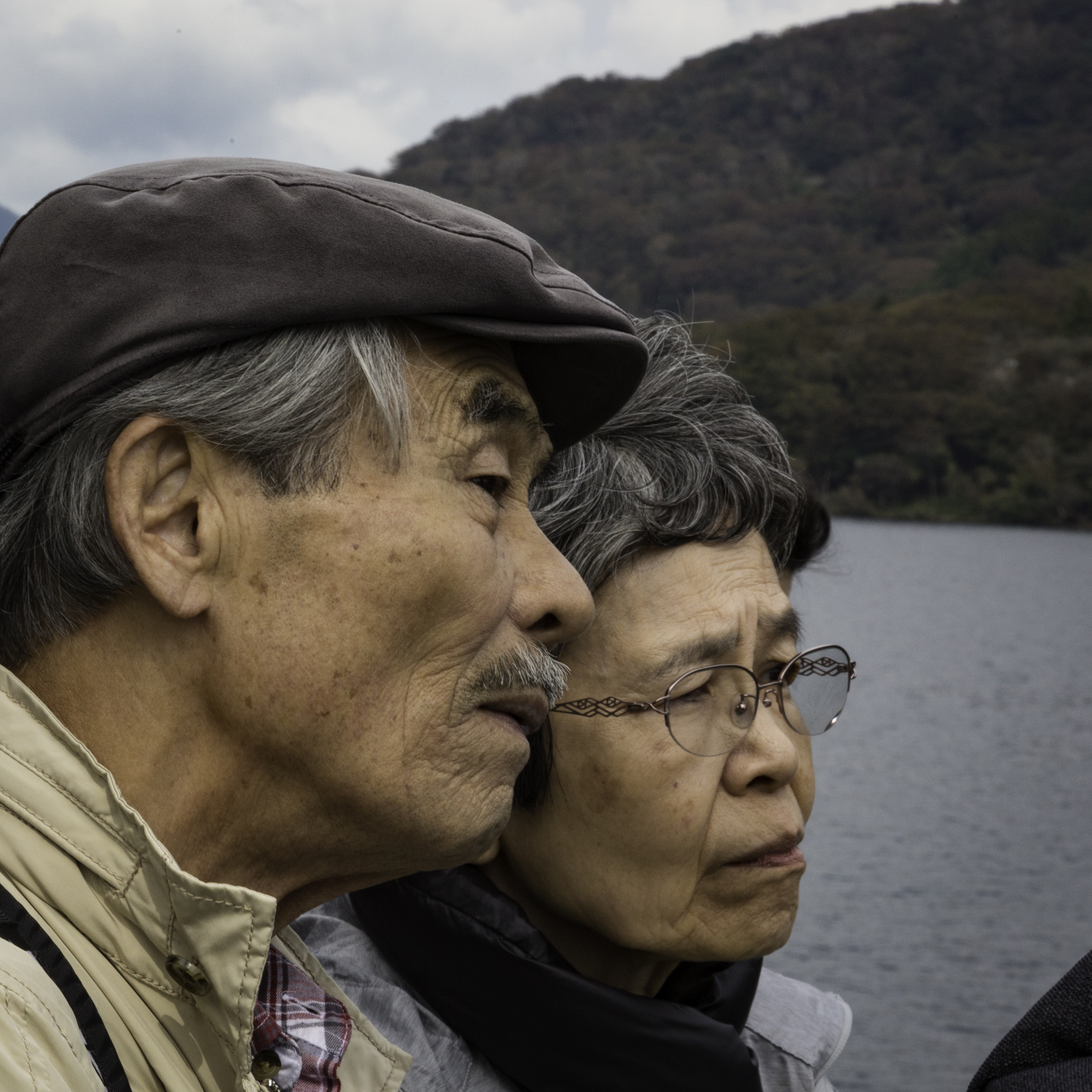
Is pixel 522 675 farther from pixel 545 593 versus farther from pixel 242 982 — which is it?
pixel 242 982

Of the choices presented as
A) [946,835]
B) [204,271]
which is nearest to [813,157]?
[946,835]

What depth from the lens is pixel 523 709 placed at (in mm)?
1581

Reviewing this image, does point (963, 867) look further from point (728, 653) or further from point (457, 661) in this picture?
point (457, 661)

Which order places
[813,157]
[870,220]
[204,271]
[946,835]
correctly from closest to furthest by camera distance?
[204,271] → [946,835] → [870,220] → [813,157]

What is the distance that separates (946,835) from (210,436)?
29.6 feet

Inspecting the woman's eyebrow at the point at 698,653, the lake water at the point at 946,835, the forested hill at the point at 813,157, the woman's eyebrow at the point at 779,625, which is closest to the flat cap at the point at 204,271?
the woman's eyebrow at the point at 698,653

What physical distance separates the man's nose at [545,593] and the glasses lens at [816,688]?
0.81 metres

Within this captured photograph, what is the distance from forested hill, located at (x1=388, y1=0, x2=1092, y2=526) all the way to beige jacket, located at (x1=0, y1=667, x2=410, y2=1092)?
191 centimetres

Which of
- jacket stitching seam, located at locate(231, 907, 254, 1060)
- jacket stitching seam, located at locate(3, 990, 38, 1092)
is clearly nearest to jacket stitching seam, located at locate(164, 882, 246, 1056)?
jacket stitching seam, located at locate(231, 907, 254, 1060)

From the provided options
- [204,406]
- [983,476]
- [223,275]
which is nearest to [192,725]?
[204,406]

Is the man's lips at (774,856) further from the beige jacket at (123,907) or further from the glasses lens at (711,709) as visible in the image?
the beige jacket at (123,907)

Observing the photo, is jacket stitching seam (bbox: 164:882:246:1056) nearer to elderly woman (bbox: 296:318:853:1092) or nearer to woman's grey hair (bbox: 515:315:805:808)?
elderly woman (bbox: 296:318:853:1092)

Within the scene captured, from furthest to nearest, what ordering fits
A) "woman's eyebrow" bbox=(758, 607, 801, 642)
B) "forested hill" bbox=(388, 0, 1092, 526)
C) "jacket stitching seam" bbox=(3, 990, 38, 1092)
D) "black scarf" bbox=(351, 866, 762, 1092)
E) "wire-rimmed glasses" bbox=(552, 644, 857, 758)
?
"forested hill" bbox=(388, 0, 1092, 526) < "woman's eyebrow" bbox=(758, 607, 801, 642) < "wire-rimmed glasses" bbox=(552, 644, 857, 758) < "black scarf" bbox=(351, 866, 762, 1092) < "jacket stitching seam" bbox=(3, 990, 38, 1092)

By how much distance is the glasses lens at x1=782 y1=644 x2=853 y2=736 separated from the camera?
234 cm
